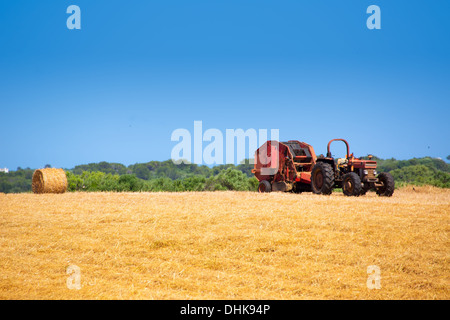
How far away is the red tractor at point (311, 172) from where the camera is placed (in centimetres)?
1338

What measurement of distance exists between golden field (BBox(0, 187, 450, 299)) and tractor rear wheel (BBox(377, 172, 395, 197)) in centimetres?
346

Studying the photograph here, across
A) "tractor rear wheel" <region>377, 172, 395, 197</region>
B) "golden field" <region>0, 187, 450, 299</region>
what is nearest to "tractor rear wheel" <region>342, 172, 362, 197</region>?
"tractor rear wheel" <region>377, 172, 395, 197</region>

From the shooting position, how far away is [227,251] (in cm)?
664

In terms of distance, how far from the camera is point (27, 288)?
5.11 meters

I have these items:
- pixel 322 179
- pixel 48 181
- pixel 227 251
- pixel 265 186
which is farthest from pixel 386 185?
pixel 48 181

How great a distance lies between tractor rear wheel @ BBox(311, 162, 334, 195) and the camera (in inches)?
533

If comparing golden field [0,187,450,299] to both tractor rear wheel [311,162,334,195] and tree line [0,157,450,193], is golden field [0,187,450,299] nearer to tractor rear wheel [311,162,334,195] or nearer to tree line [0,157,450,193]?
tractor rear wheel [311,162,334,195]

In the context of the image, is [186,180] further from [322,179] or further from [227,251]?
[227,251]

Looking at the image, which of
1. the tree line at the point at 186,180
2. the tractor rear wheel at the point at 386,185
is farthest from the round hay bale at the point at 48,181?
the tractor rear wheel at the point at 386,185

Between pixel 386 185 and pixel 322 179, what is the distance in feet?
6.58

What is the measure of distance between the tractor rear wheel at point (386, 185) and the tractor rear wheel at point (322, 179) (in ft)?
5.22

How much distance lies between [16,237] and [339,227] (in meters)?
5.94
